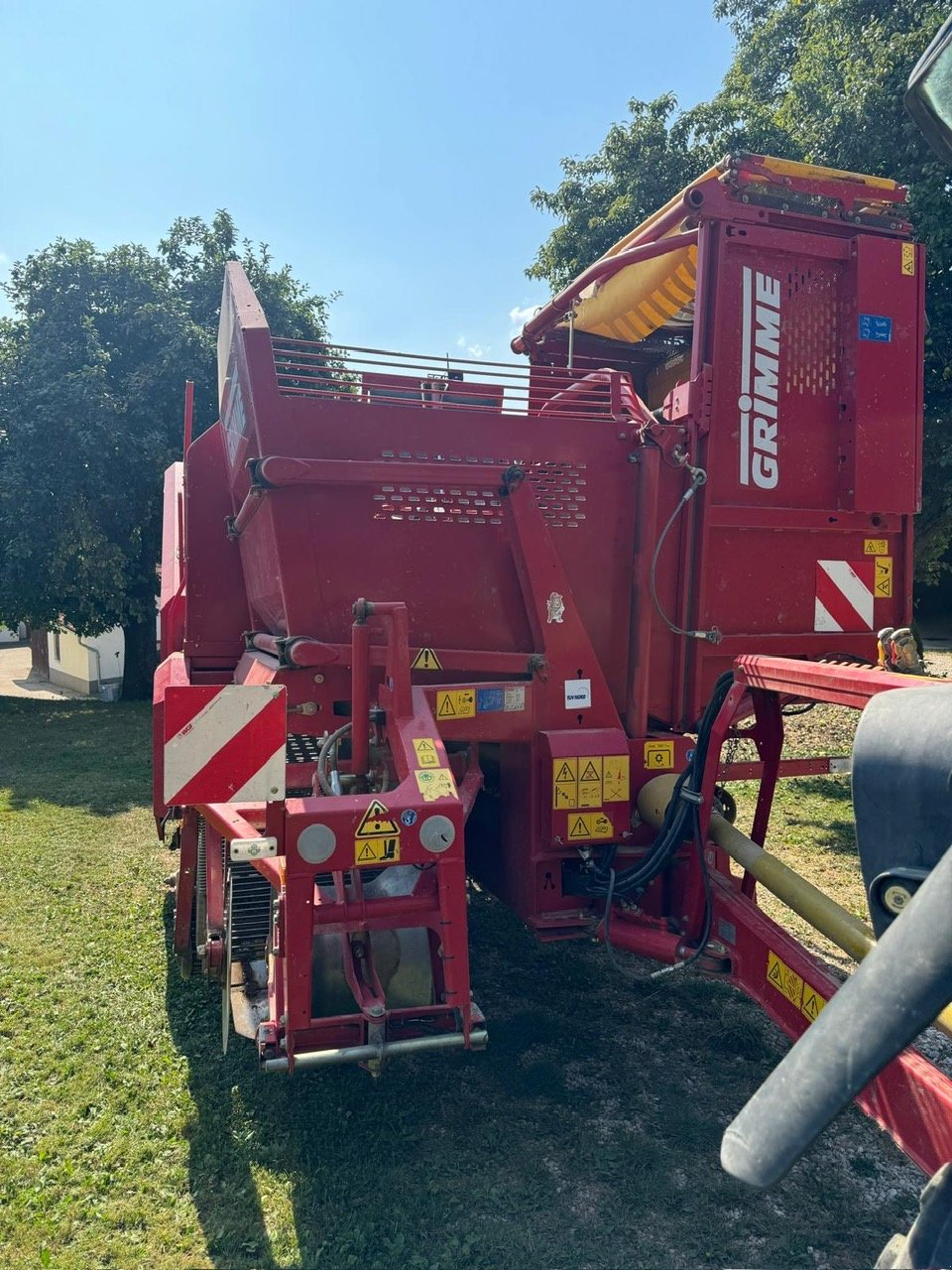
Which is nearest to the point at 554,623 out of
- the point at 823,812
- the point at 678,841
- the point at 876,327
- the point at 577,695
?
the point at 577,695

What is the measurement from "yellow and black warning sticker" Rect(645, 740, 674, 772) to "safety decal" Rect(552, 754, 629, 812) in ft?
0.50

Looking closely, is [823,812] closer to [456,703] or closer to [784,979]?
[784,979]

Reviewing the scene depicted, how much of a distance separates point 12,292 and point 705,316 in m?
12.4

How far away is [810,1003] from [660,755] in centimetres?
105

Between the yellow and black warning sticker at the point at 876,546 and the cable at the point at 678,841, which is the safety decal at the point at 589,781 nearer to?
the cable at the point at 678,841

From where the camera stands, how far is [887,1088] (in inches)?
74.8

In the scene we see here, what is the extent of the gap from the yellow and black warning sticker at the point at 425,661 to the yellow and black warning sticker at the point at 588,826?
708mm

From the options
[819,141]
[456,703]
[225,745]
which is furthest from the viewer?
[819,141]

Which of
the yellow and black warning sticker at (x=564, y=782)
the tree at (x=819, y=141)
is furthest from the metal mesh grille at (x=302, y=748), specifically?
the tree at (x=819, y=141)

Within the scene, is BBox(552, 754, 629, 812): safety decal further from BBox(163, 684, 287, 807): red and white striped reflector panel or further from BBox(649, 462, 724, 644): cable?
BBox(163, 684, 287, 807): red and white striped reflector panel

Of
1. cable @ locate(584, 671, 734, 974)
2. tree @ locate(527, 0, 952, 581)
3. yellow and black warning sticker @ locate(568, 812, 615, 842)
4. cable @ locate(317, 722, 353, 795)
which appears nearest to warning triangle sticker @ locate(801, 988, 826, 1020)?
cable @ locate(584, 671, 734, 974)

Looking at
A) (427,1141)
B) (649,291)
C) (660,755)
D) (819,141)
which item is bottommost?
(427,1141)

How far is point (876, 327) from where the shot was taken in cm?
333

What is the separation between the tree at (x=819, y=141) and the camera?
734 cm
